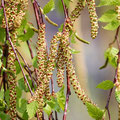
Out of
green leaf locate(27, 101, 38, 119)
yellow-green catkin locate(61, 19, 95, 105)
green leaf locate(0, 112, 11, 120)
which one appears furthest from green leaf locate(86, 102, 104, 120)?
green leaf locate(0, 112, 11, 120)

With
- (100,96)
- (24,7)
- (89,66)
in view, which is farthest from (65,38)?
(100,96)

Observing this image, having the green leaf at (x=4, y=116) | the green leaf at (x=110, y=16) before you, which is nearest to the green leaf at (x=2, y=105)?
the green leaf at (x=4, y=116)

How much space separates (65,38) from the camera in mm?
744

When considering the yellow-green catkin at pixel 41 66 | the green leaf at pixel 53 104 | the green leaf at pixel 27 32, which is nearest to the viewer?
the yellow-green catkin at pixel 41 66

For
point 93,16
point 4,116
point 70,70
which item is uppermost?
point 93,16

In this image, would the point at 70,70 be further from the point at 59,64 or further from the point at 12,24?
the point at 12,24

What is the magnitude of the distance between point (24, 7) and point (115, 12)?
24 centimetres

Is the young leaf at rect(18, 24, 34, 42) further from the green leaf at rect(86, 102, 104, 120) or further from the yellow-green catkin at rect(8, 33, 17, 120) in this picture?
the green leaf at rect(86, 102, 104, 120)

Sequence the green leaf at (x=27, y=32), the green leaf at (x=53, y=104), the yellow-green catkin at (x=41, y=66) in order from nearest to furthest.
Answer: the yellow-green catkin at (x=41, y=66) → the green leaf at (x=53, y=104) → the green leaf at (x=27, y=32)

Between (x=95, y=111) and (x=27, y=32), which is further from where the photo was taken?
(x=27, y=32)

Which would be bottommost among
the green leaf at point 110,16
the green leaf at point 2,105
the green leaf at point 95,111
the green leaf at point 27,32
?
the green leaf at point 2,105

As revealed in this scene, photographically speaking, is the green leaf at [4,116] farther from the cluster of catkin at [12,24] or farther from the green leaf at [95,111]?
the green leaf at [95,111]

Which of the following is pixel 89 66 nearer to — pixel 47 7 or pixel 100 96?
pixel 100 96

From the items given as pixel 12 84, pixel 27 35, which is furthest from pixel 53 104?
pixel 27 35
